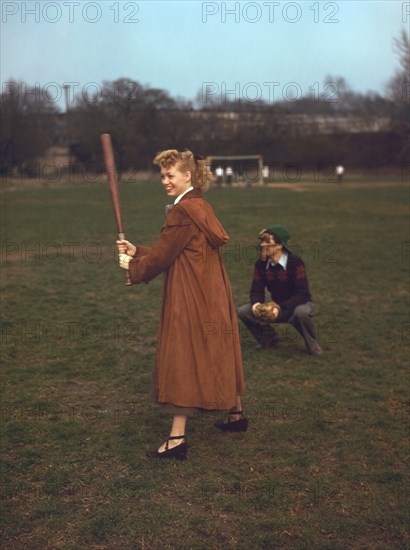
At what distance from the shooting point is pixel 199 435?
508 cm

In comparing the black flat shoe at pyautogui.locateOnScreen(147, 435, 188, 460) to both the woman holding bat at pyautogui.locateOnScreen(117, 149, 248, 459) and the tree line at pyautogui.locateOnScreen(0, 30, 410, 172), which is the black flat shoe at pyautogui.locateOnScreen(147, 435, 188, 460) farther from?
the tree line at pyautogui.locateOnScreen(0, 30, 410, 172)

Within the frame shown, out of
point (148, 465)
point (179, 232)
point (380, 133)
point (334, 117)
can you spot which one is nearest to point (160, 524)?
point (148, 465)

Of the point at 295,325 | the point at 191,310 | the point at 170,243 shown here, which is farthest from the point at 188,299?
the point at 295,325

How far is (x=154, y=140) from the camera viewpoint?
70188mm

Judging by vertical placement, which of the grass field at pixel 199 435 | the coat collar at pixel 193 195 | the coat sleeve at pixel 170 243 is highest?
the coat collar at pixel 193 195

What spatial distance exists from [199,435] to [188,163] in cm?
195

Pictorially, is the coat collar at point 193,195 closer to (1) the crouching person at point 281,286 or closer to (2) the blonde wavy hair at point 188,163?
(2) the blonde wavy hair at point 188,163

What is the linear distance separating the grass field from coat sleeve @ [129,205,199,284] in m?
1.27

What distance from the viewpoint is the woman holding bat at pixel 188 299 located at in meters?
4.50

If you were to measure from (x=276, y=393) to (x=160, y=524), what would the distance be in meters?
2.39

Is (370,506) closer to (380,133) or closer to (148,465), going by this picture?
(148,465)

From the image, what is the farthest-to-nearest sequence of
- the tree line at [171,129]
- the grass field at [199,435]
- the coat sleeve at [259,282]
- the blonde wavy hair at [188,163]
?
the tree line at [171,129], the coat sleeve at [259,282], the blonde wavy hair at [188,163], the grass field at [199,435]

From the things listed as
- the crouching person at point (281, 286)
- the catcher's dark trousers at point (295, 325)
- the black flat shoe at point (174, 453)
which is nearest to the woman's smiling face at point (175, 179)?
the black flat shoe at point (174, 453)

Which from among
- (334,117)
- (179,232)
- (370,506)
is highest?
(334,117)
